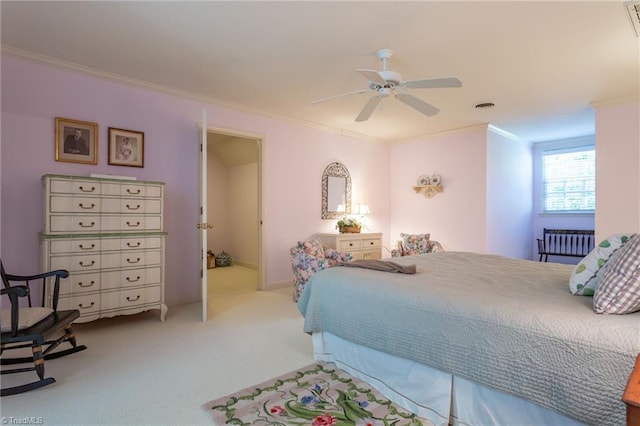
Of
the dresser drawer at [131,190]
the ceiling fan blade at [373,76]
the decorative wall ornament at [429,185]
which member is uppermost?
the ceiling fan blade at [373,76]

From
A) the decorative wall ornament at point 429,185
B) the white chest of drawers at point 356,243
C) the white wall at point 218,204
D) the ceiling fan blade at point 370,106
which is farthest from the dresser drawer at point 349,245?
the white wall at point 218,204

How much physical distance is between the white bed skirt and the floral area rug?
0.21 feet

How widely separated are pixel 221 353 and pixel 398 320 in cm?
154

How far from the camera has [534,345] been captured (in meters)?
1.48

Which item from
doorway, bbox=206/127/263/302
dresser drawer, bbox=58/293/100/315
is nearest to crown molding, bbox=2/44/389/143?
doorway, bbox=206/127/263/302

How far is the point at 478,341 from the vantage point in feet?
5.48

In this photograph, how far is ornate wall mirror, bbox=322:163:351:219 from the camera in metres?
6.03

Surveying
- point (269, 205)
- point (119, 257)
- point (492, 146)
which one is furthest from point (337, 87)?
point (492, 146)

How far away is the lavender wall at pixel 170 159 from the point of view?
335 centimetres

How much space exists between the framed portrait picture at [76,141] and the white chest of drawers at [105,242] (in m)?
0.53

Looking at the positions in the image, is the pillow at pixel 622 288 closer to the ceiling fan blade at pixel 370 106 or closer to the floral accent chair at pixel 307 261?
the ceiling fan blade at pixel 370 106

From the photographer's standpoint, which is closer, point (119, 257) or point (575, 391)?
point (575, 391)

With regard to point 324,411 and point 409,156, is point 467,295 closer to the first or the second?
point 324,411

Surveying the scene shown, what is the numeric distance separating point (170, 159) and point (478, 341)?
390 centimetres
